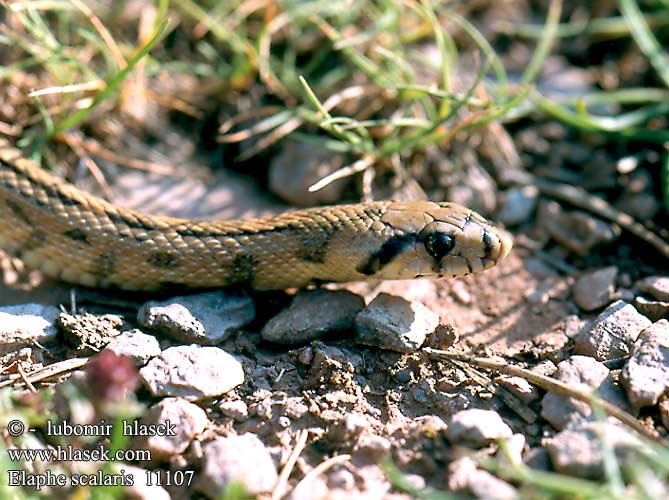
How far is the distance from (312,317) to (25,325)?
4.71ft

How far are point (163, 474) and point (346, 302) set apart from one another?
1.34 m

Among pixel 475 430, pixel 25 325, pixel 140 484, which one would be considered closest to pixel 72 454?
pixel 140 484

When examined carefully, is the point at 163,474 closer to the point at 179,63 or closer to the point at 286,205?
the point at 286,205

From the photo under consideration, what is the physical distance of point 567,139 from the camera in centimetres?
529

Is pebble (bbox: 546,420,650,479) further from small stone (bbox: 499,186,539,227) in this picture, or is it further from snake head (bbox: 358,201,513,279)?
small stone (bbox: 499,186,539,227)

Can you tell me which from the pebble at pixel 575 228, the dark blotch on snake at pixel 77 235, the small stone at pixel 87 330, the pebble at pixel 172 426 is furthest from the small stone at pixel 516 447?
the dark blotch on snake at pixel 77 235

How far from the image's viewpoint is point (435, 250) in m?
3.88

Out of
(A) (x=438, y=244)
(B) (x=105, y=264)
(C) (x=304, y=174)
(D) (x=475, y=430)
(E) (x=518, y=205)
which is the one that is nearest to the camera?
(D) (x=475, y=430)

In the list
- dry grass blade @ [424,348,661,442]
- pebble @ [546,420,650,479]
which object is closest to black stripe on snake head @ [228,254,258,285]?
dry grass blade @ [424,348,661,442]

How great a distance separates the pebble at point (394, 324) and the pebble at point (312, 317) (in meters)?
0.15

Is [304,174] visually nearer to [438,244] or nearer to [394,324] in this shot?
[438,244]

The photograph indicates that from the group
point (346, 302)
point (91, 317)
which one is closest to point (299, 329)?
point (346, 302)

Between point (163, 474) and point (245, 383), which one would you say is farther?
point (245, 383)

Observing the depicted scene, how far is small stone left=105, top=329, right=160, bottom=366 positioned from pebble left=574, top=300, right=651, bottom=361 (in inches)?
83.0
